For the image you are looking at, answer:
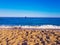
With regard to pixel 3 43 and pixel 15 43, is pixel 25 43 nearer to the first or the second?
pixel 15 43

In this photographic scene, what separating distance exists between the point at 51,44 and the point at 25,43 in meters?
0.64

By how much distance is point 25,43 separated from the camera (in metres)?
3.43

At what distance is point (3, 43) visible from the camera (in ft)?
11.0

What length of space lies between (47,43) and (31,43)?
402 millimetres

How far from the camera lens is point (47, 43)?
11.4 ft

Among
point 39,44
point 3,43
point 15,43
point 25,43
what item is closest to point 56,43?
point 39,44

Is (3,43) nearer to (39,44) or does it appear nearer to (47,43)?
(39,44)

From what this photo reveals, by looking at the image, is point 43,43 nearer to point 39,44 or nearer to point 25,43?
point 39,44

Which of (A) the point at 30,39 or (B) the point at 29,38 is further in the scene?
(B) the point at 29,38

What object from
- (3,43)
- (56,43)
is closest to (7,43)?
(3,43)

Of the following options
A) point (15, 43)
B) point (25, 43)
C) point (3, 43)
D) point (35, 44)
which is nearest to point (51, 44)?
Answer: point (35, 44)

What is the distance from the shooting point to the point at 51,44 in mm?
3410

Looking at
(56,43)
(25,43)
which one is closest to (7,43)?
(25,43)

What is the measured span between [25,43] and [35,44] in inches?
10.0
